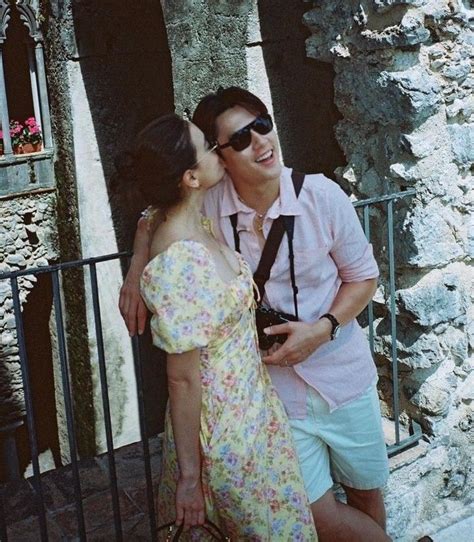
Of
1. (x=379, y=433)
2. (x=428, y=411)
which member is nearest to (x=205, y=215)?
(x=379, y=433)

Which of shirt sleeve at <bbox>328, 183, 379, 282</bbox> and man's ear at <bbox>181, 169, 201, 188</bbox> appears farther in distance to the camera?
shirt sleeve at <bbox>328, 183, 379, 282</bbox>

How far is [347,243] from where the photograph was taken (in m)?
2.22

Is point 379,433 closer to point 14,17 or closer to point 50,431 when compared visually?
point 50,431

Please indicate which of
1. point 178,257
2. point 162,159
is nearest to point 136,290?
point 178,257

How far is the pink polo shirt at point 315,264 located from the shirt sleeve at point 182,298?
12.4 inches

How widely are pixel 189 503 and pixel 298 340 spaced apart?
0.52m

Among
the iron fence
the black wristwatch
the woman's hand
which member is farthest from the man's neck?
the woman's hand

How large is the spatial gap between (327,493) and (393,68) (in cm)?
162

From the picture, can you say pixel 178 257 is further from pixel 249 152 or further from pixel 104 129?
pixel 104 129

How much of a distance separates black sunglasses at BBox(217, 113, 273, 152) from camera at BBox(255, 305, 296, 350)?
0.47m

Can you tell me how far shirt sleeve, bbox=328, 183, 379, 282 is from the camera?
7.16 feet

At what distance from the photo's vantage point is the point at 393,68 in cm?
301

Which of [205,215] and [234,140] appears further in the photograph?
[205,215]

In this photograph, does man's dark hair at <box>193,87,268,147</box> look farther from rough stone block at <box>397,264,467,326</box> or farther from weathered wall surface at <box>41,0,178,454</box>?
weathered wall surface at <box>41,0,178,454</box>
